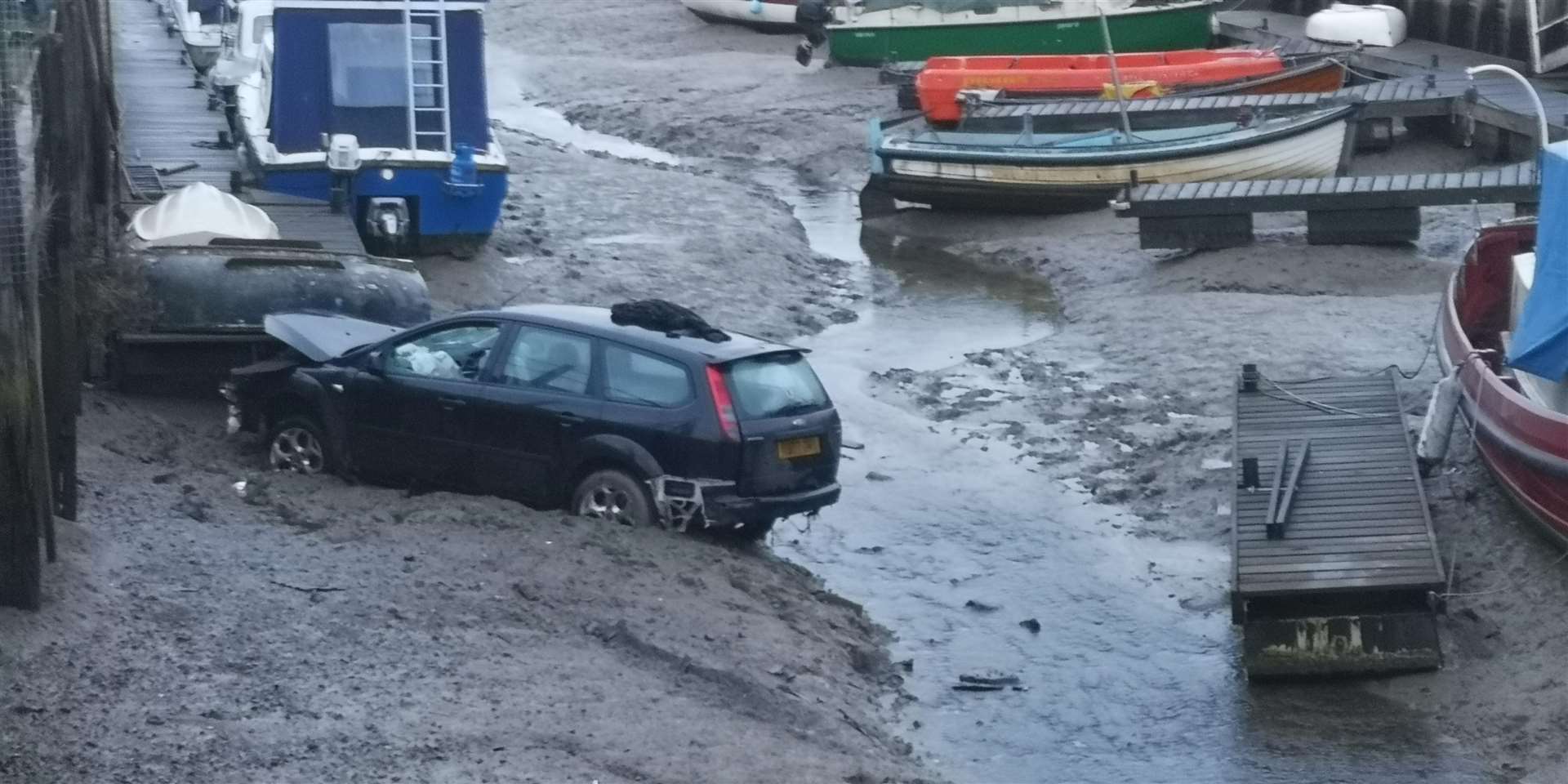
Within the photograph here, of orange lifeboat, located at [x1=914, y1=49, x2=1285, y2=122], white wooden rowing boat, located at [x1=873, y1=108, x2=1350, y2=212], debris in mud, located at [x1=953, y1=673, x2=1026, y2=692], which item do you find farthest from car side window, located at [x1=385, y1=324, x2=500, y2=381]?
orange lifeboat, located at [x1=914, y1=49, x2=1285, y2=122]

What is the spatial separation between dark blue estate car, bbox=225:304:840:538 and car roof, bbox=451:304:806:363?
0.01m

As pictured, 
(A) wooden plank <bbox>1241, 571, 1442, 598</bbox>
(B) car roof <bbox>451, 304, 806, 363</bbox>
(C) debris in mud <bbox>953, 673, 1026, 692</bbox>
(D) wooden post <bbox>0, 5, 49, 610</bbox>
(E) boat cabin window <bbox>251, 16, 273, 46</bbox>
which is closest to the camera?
(D) wooden post <bbox>0, 5, 49, 610</bbox>

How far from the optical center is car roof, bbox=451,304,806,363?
11.4 metres

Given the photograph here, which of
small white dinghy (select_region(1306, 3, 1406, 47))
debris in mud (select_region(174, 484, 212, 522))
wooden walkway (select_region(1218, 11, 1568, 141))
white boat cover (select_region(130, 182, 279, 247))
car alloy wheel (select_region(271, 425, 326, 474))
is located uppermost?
small white dinghy (select_region(1306, 3, 1406, 47))

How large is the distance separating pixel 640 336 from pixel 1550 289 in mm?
5586

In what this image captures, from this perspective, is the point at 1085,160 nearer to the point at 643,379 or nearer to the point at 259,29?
the point at 259,29

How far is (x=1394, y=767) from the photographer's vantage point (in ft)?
31.6

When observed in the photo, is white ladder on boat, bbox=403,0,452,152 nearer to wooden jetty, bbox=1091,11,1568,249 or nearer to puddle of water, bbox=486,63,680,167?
wooden jetty, bbox=1091,11,1568,249

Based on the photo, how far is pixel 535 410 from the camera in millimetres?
11727

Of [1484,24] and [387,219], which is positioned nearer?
[387,219]

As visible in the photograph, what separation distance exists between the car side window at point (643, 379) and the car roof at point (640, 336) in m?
0.07

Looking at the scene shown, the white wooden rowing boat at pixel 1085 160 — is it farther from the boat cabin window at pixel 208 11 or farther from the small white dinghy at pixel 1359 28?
the boat cabin window at pixel 208 11

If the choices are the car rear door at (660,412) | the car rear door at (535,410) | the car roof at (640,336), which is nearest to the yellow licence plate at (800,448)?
the car rear door at (660,412)

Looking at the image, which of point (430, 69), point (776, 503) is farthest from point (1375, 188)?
point (776, 503)
